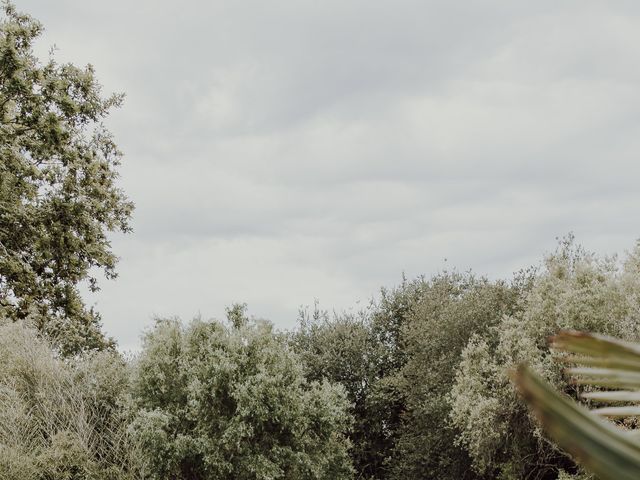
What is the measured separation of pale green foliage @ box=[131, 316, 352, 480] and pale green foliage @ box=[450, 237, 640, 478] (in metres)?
5.00

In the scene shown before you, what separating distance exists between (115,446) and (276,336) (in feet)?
21.7

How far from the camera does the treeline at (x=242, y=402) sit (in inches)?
Result: 921

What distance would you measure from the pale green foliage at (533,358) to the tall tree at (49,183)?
1329cm

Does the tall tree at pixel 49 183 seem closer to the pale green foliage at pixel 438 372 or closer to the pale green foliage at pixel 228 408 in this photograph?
the pale green foliage at pixel 228 408

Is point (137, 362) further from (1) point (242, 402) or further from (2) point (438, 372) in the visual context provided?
(2) point (438, 372)

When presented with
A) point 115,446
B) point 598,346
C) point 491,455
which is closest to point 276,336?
point 115,446

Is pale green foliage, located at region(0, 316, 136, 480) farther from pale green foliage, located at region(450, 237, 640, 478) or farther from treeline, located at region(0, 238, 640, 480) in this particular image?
pale green foliage, located at region(450, 237, 640, 478)

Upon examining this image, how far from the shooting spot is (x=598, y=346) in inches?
39.1

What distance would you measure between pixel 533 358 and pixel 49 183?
16759 mm

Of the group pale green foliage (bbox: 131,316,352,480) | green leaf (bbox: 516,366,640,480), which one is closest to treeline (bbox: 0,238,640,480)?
pale green foliage (bbox: 131,316,352,480)

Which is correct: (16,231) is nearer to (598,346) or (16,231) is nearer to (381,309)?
(381,309)

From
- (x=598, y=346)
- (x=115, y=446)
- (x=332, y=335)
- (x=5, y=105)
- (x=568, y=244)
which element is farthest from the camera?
(x=332, y=335)

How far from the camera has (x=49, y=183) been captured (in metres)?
24.0

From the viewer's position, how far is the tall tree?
22031mm
